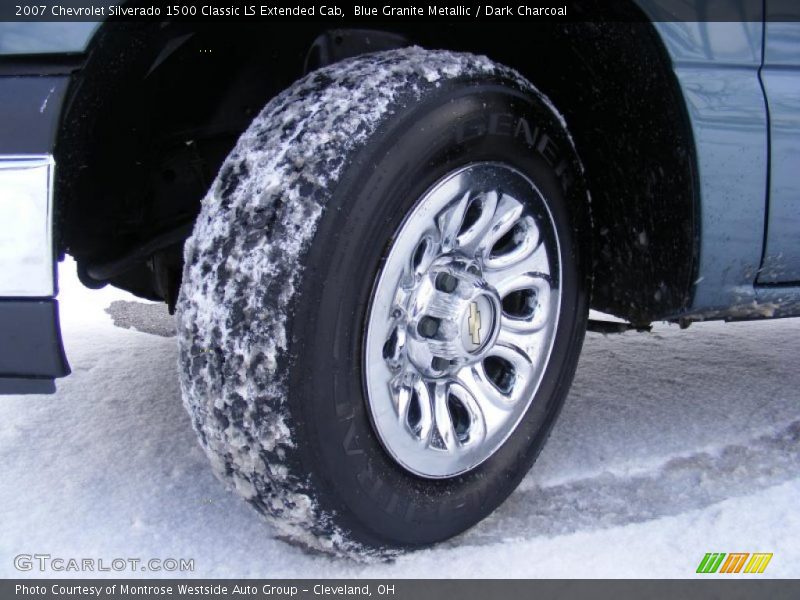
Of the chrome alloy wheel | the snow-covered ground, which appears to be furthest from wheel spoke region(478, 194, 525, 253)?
the snow-covered ground

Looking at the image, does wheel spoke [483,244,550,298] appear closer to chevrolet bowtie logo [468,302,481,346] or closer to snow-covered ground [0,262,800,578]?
chevrolet bowtie logo [468,302,481,346]

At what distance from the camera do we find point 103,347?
2.82 m

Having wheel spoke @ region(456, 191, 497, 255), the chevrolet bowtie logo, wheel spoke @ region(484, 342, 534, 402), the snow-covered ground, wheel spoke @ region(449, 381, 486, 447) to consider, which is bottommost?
the snow-covered ground

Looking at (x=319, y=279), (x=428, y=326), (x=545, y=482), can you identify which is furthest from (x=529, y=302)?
(x=319, y=279)

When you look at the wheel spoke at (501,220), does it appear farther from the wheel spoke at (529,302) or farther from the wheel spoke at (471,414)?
the wheel spoke at (471,414)

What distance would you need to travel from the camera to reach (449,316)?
1.55 metres

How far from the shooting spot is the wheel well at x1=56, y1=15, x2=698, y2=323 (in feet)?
5.34

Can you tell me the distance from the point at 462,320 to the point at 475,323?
0.05 meters

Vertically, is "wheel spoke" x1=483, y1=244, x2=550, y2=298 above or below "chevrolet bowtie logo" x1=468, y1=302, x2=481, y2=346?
above

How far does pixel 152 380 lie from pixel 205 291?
1266 mm

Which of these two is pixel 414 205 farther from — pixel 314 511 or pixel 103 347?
pixel 103 347

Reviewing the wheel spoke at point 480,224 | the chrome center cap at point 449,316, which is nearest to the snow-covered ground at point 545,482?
the chrome center cap at point 449,316

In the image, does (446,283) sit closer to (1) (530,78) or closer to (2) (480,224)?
(2) (480,224)

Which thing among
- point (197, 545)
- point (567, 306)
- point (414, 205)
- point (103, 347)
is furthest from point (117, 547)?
point (103, 347)
